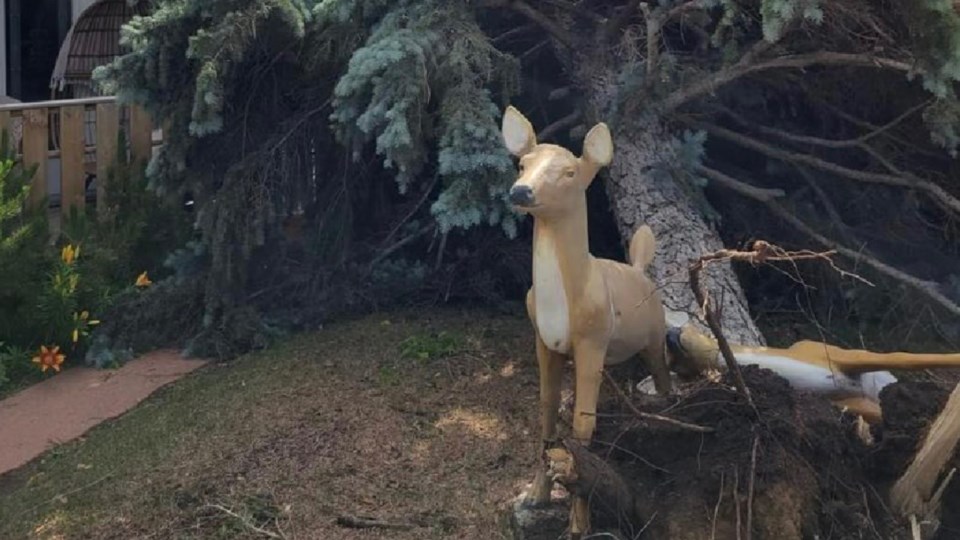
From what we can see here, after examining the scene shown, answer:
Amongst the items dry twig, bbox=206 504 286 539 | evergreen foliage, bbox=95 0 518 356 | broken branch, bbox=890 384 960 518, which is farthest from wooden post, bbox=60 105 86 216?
broken branch, bbox=890 384 960 518

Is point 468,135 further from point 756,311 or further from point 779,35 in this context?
point 756,311

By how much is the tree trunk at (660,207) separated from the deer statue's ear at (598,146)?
1.45m

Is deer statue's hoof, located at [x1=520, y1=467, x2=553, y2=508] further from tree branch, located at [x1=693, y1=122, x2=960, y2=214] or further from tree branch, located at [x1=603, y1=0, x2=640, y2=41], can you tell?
tree branch, located at [x1=603, y1=0, x2=640, y2=41]

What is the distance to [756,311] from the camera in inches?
244

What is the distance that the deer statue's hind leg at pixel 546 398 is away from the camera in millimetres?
3904

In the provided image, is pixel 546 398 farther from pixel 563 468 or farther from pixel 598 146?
pixel 598 146

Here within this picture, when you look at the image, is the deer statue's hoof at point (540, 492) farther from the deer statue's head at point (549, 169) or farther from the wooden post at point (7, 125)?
the wooden post at point (7, 125)

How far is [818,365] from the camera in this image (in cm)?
422

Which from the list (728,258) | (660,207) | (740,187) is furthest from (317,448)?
(740,187)

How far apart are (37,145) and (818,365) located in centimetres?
492

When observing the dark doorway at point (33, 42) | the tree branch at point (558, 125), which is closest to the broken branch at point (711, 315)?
the tree branch at point (558, 125)

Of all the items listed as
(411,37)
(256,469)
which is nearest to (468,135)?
(411,37)

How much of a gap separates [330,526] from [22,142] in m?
3.99

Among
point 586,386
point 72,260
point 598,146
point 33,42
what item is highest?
point 598,146
